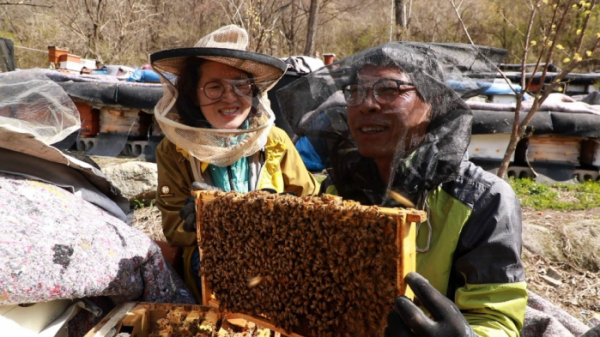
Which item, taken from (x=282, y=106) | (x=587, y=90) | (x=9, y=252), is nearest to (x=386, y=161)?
(x=282, y=106)

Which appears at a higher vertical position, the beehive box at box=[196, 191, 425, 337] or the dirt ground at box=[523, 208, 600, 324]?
the beehive box at box=[196, 191, 425, 337]

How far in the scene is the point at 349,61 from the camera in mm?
2047

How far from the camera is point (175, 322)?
1.92 m

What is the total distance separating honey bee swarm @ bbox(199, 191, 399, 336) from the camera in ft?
4.89

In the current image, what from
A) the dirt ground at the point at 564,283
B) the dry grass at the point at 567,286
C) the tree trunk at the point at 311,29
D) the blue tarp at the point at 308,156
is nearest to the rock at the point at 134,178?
the dirt ground at the point at 564,283

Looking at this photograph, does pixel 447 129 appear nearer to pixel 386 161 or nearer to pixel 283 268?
pixel 386 161

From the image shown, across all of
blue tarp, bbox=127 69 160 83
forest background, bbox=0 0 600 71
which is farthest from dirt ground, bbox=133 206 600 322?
forest background, bbox=0 0 600 71

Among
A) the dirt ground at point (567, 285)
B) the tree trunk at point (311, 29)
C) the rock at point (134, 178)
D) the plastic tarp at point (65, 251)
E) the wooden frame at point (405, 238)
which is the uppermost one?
the tree trunk at point (311, 29)

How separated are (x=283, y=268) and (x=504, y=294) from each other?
796 millimetres

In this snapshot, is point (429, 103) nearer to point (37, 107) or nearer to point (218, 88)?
point (218, 88)

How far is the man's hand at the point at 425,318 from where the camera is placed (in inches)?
52.4

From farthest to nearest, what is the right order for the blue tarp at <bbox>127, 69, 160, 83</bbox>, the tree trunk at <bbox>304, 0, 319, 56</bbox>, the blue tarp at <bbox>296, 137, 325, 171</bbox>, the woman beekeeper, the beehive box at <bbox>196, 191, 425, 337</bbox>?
the tree trunk at <bbox>304, 0, 319, 56</bbox>
the blue tarp at <bbox>127, 69, 160, 83</bbox>
the blue tarp at <bbox>296, 137, 325, 171</bbox>
the woman beekeeper
the beehive box at <bbox>196, 191, 425, 337</bbox>

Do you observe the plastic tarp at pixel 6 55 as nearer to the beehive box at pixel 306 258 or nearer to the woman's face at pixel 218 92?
the woman's face at pixel 218 92

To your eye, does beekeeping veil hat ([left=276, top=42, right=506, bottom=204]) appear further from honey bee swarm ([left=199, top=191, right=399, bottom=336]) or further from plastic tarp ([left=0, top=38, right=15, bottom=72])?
plastic tarp ([left=0, top=38, right=15, bottom=72])
